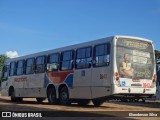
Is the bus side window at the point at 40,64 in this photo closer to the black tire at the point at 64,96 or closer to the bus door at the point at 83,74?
the black tire at the point at 64,96

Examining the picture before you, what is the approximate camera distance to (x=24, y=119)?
12.4 metres

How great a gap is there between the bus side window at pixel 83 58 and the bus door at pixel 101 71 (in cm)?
42

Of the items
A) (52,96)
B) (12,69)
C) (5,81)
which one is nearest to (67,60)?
(52,96)

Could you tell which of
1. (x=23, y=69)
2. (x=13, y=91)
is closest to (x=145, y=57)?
(x=23, y=69)

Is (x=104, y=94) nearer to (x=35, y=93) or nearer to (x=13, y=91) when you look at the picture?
(x=35, y=93)

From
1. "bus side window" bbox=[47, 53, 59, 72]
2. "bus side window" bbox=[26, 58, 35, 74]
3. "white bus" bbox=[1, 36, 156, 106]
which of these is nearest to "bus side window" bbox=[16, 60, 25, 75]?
"bus side window" bbox=[26, 58, 35, 74]

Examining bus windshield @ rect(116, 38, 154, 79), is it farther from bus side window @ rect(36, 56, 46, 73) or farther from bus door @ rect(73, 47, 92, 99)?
bus side window @ rect(36, 56, 46, 73)

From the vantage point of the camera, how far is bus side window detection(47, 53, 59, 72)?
67.2 ft

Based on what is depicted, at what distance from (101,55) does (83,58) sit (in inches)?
59.4

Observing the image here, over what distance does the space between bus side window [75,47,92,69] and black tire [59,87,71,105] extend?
177cm

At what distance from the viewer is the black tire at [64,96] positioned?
1944 centimetres

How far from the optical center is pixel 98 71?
17.1m

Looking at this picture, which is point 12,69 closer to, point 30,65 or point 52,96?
point 30,65

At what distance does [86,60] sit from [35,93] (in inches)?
222
